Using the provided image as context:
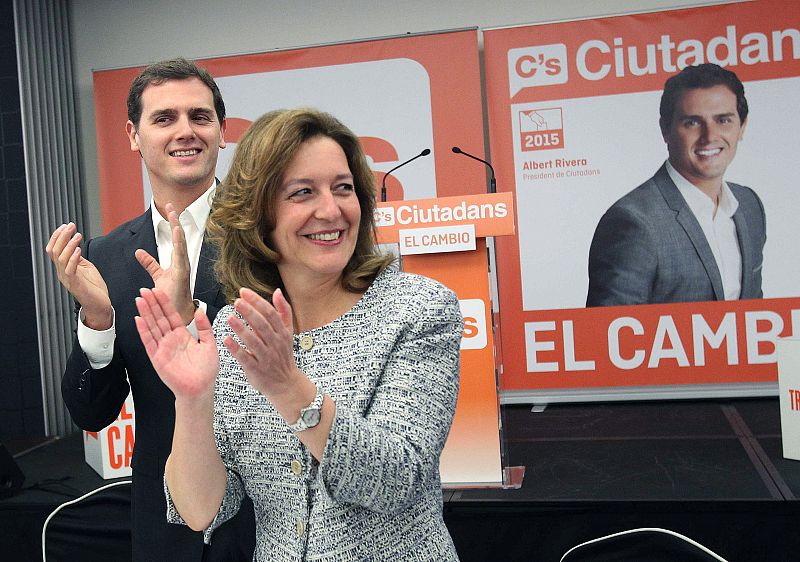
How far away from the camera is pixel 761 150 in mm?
5066

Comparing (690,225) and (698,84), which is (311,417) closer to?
(690,225)

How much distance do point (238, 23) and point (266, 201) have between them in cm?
489

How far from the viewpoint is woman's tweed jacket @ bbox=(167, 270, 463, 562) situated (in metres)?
1.21

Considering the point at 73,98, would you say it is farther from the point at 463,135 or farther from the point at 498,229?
the point at 498,229

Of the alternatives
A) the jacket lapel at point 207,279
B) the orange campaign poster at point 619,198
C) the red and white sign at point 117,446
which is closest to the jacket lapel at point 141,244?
the jacket lapel at point 207,279

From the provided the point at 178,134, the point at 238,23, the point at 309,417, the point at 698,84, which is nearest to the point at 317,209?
the point at 309,417

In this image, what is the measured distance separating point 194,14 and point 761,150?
396cm

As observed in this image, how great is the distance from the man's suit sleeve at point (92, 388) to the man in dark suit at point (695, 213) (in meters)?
3.90

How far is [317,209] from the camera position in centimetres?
136

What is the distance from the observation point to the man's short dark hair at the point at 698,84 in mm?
5070

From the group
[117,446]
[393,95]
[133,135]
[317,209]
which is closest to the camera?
[317,209]

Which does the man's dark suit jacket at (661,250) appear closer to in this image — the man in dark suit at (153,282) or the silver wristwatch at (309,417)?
the man in dark suit at (153,282)

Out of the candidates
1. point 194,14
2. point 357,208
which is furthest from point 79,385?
point 194,14

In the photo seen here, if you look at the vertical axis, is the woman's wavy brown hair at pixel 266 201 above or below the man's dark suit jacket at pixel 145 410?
above
